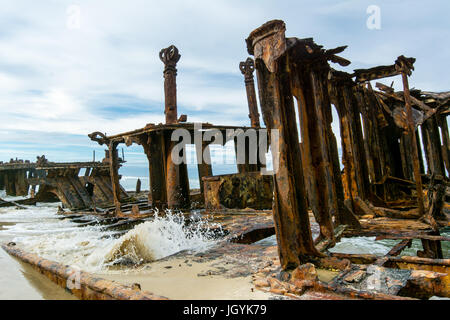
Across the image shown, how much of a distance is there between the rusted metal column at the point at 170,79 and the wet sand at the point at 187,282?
7154mm

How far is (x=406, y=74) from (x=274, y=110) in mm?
4919

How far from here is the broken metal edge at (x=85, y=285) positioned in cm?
271

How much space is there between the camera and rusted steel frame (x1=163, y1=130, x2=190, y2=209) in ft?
32.2

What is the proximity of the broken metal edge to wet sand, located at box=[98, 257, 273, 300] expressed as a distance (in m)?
0.53

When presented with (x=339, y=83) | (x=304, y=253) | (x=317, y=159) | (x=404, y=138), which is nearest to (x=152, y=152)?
(x=339, y=83)

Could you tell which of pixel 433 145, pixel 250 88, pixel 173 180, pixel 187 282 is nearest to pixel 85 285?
pixel 187 282

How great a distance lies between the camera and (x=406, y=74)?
22.1ft

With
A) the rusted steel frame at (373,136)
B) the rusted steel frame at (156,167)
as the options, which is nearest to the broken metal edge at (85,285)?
the rusted steel frame at (156,167)

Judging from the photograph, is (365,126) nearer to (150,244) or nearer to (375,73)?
(375,73)

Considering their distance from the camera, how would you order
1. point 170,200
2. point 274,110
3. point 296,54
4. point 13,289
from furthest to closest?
point 170,200, point 296,54, point 13,289, point 274,110

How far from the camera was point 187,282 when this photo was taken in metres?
3.56

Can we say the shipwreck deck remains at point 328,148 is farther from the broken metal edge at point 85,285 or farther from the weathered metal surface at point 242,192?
the weathered metal surface at point 242,192

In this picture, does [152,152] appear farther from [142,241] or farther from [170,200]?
[142,241]
